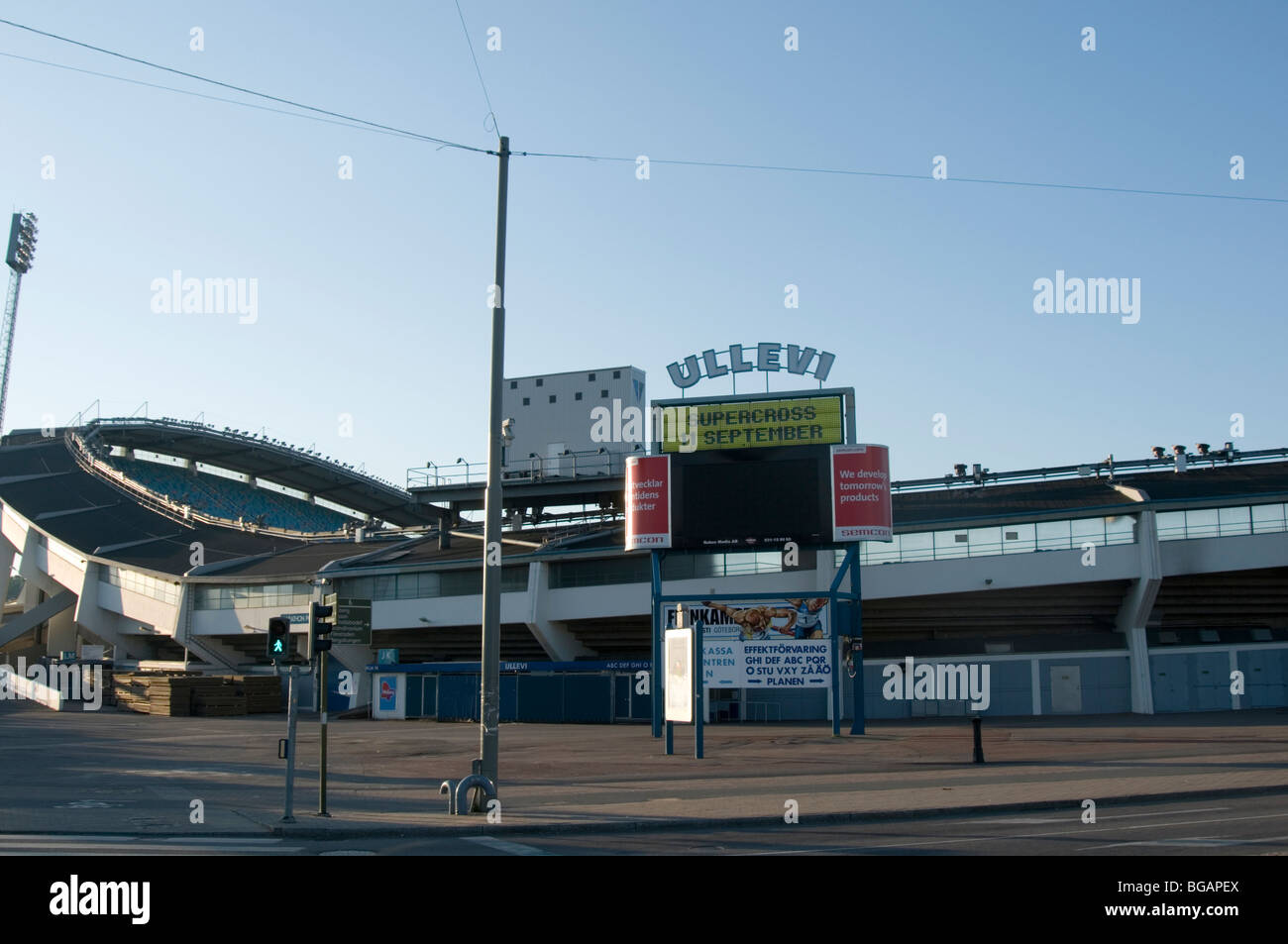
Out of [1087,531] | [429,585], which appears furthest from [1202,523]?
[429,585]

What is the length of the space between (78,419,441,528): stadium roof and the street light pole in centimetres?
8011

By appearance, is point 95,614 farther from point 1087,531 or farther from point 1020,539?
point 1087,531

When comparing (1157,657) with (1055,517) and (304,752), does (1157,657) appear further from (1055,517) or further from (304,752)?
(304,752)

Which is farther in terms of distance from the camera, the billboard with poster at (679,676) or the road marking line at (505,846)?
the billboard with poster at (679,676)

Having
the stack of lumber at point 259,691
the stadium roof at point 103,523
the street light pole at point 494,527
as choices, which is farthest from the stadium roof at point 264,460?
the street light pole at point 494,527

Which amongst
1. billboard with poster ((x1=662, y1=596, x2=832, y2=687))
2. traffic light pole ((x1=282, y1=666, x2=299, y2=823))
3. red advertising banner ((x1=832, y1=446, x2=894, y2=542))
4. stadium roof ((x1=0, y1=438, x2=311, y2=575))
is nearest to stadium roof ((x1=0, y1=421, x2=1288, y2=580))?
stadium roof ((x1=0, y1=438, x2=311, y2=575))

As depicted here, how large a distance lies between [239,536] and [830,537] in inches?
1996

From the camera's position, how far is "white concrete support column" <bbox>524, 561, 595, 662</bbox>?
161ft

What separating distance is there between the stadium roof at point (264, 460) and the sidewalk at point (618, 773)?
58.2 meters

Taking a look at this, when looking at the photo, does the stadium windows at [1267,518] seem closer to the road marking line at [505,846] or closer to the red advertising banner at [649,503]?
the red advertising banner at [649,503]

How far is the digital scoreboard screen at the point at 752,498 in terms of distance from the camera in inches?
1375
